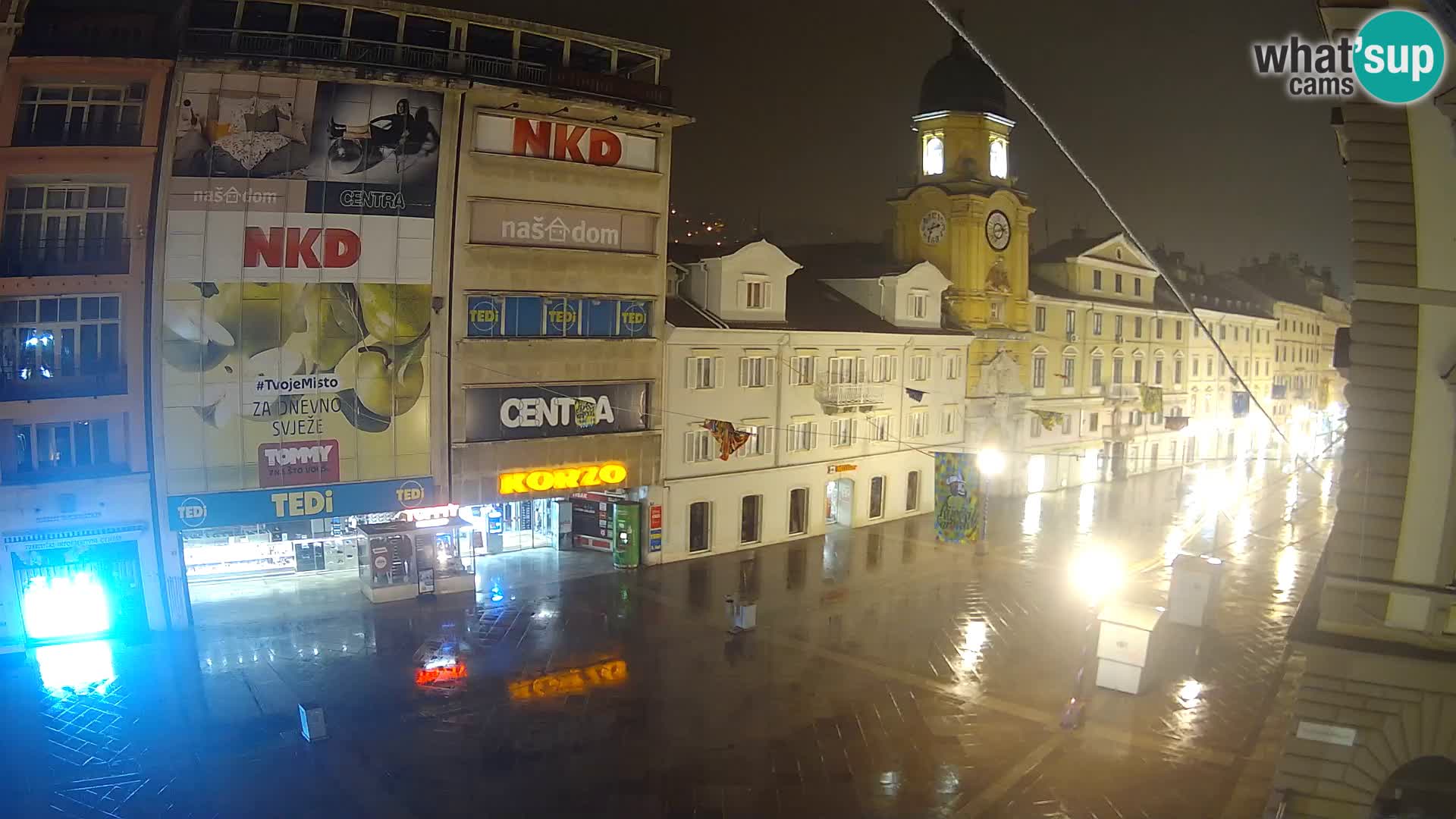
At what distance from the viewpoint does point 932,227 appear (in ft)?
145

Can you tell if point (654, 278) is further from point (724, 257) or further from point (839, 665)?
point (839, 665)

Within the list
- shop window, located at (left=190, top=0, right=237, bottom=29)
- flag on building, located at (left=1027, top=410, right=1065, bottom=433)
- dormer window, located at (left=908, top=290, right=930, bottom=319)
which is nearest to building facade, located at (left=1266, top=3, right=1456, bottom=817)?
shop window, located at (left=190, top=0, right=237, bottom=29)

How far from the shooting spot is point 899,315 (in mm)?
40438

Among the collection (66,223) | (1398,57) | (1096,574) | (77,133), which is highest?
(77,133)

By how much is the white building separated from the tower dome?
8224 millimetres

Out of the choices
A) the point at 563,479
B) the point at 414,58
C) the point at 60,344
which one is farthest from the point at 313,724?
the point at 414,58

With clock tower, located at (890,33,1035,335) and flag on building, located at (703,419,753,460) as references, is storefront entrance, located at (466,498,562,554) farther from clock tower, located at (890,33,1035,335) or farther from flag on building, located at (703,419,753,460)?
clock tower, located at (890,33,1035,335)

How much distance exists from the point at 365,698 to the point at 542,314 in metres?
12.7

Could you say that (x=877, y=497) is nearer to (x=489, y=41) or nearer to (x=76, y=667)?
(x=489, y=41)

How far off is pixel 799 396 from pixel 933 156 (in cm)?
1570

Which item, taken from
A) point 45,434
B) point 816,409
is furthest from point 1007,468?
point 45,434

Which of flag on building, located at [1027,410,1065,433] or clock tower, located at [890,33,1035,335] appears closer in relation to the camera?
clock tower, located at [890,33,1035,335]

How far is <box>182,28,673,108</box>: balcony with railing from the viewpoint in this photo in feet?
80.0

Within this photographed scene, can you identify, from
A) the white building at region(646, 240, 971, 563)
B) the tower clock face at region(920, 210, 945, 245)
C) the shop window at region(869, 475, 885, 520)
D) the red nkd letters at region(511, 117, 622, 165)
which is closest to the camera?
the red nkd letters at region(511, 117, 622, 165)
